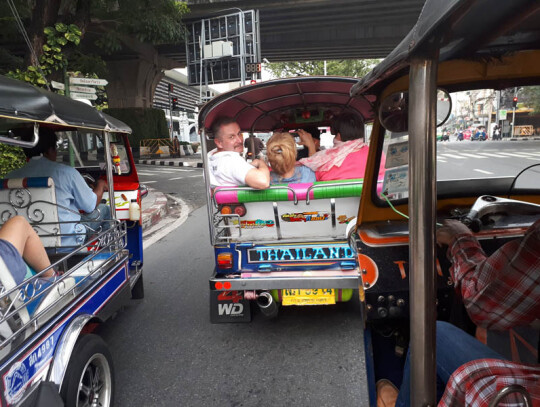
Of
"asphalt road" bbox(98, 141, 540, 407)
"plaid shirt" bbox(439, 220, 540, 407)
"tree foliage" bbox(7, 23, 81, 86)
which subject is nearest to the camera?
"plaid shirt" bbox(439, 220, 540, 407)

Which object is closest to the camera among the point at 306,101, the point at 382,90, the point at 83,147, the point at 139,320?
the point at 382,90

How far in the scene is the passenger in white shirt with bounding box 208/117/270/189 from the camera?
3258mm

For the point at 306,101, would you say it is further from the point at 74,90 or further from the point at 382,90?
the point at 74,90

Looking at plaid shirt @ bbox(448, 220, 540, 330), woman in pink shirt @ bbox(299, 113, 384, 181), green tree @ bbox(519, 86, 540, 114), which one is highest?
green tree @ bbox(519, 86, 540, 114)

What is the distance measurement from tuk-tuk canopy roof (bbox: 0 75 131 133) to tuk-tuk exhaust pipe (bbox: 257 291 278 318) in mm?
1837

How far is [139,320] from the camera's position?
12.3 ft

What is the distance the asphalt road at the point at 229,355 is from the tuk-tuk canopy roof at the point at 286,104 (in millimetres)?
1810

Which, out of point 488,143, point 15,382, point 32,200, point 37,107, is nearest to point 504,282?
point 488,143

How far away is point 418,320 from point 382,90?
1.07 metres

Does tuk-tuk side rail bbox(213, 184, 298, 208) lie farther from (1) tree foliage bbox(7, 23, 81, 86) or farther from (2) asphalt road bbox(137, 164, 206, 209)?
(1) tree foliage bbox(7, 23, 81, 86)

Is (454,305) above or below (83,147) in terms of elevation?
below

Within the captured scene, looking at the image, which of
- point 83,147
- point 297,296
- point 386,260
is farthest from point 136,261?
point 83,147

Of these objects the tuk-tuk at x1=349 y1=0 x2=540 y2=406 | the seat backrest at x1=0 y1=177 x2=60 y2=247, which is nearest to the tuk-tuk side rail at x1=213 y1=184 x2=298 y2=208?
the tuk-tuk at x1=349 y1=0 x2=540 y2=406

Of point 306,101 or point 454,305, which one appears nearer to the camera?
Result: point 454,305
